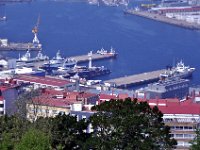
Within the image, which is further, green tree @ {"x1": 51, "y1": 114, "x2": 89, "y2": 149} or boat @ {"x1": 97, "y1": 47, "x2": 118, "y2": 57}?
boat @ {"x1": 97, "y1": 47, "x2": 118, "y2": 57}

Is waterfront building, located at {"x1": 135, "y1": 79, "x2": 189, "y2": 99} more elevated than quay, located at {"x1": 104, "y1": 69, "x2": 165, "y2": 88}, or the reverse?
quay, located at {"x1": 104, "y1": 69, "x2": 165, "y2": 88}

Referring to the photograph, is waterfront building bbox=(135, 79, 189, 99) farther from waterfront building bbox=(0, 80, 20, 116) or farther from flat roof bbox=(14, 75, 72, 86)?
waterfront building bbox=(0, 80, 20, 116)

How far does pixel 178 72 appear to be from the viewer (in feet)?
39.5

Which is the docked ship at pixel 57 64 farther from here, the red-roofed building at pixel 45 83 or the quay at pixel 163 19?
the quay at pixel 163 19

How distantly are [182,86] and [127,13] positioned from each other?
9.31 metres

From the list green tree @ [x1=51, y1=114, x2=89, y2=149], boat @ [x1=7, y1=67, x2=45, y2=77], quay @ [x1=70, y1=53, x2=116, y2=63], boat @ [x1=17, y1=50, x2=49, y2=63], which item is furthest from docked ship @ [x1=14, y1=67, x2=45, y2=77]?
green tree @ [x1=51, y1=114, x2=89, y2=149]

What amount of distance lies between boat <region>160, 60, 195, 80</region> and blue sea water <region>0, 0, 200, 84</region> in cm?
14

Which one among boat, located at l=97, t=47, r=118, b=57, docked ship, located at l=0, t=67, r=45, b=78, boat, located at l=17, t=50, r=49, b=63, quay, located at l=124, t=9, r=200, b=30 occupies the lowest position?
docked ship, located at l=0, t=67, r=45, b=78

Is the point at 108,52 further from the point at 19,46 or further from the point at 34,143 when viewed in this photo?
the point at 34,143

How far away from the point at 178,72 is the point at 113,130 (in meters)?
8.38

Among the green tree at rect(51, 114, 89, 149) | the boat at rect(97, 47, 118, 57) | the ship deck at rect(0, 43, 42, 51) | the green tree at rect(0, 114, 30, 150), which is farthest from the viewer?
the ship deck at rect(0, 43, 42, 51)

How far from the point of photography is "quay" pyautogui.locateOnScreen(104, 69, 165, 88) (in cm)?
1118

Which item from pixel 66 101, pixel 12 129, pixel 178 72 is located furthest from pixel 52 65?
pixel 12 129

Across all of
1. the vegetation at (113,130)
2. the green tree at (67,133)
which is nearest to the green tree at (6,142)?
the vegetation at (113,130)
